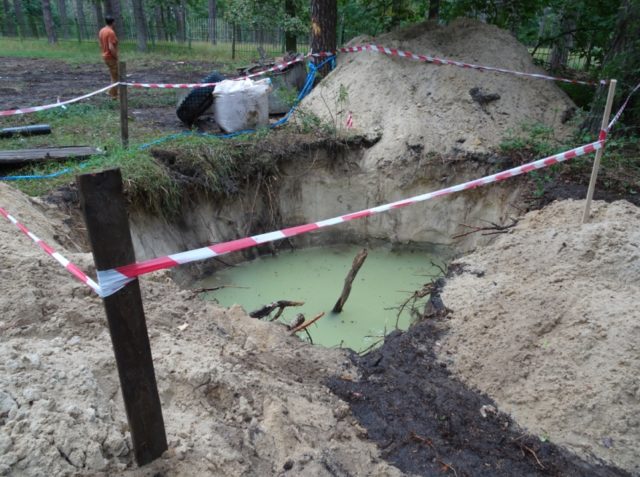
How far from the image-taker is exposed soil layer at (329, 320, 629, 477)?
2.73 metres

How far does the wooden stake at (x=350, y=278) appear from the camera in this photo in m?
5.33

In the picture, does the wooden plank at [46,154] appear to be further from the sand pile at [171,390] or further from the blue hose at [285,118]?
the sand pile at [171,390]

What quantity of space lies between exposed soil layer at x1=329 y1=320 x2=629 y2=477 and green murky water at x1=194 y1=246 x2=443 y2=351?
1.59m

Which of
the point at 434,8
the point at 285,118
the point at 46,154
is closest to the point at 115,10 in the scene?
the point at 434,8

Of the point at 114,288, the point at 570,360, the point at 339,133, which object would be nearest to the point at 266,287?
the point at 339,133

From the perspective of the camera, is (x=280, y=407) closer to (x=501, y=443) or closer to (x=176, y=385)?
(x=176, y=385)

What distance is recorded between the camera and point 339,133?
24.4ft

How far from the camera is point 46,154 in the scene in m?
6.03

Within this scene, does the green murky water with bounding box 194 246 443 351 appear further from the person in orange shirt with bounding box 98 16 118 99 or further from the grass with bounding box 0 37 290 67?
the grass with bounding box 0 37 290 67

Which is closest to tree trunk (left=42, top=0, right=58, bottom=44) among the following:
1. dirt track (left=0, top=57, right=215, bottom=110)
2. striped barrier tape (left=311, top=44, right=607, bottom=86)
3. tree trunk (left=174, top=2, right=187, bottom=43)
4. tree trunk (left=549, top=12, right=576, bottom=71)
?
tree trunk (left=174, top=2, right=187, bottom=43)

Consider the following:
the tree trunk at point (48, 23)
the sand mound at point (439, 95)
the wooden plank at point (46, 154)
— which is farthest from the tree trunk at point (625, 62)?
the tree trunk at point (48, 23)

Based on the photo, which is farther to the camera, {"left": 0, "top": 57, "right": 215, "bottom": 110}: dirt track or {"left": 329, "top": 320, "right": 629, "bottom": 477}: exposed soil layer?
{"left": 0, "top": 57, "right": 215, "bottom": 110}: dirt track

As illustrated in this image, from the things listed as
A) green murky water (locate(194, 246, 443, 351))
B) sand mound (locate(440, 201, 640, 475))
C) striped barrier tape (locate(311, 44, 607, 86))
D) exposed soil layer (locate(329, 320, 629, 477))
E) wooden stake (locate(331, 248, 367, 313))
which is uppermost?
striped barrier tape (locate(311, 44, 607, 86))

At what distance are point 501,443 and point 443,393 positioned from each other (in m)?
0.49
